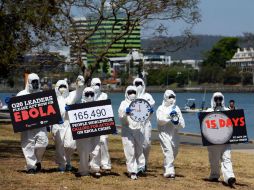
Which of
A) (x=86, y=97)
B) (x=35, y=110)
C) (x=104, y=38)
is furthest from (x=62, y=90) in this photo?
(x=104, y=38)

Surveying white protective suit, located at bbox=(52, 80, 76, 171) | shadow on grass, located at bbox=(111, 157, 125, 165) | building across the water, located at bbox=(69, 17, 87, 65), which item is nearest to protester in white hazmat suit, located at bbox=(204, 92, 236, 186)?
white protective suit, located at bbox=(52, 80, 76, 171)

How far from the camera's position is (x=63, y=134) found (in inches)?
596

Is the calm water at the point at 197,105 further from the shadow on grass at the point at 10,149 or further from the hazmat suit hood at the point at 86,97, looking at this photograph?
the hazmat suit hood at the point at 86,97

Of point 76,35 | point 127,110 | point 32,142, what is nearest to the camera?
point 127,110

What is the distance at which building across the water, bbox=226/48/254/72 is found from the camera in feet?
578

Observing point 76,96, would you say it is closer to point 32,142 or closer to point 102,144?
point 32,142

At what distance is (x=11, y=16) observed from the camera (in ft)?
67.2

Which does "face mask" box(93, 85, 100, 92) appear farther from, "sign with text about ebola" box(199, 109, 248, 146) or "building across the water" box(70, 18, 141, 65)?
"building across the water" box(70, 18, 141, 65)

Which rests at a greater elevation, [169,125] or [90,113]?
[90,113]

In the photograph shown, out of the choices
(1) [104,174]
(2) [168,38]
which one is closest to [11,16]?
(2) [168,38]

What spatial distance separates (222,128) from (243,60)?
171554 millimetres

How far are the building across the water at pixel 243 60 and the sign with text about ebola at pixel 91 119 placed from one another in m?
160

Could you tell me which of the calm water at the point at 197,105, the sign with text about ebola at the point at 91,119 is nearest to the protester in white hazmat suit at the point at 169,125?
the sign with text about ebola at the point at 91,119

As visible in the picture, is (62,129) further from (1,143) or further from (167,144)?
(1,143)
